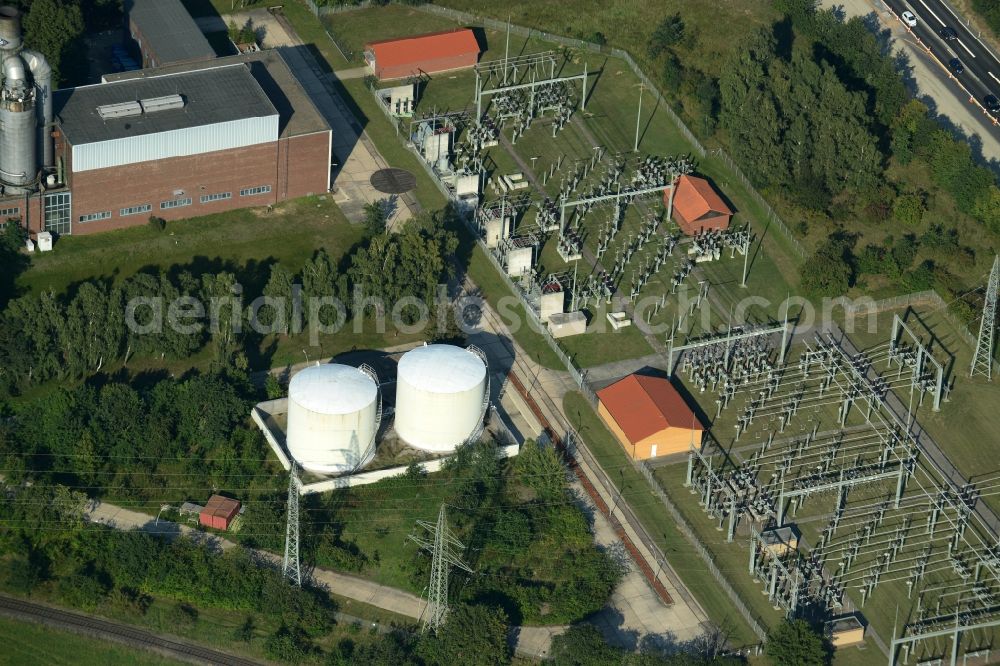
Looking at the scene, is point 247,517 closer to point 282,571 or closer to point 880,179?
point 282,571

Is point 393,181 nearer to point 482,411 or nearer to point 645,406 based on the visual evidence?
point 482,411

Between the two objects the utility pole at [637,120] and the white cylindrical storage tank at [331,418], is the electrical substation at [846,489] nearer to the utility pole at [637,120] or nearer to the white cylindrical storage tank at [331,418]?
the white cylindrical storage tank at [331,418]

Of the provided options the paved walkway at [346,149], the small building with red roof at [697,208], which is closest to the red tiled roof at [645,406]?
the small building with red roof at [697,208]

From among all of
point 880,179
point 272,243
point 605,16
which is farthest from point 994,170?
point 272,243

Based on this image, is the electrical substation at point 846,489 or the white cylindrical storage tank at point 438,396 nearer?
the electrical substation at point 846,489

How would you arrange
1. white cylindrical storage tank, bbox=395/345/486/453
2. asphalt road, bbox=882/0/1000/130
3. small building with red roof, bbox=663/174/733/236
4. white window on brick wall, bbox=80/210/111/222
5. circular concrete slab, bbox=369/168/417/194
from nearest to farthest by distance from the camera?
1. white cylindrical storage tank, bbox=395/345/486/453
2. white window on brick wall, bbox=80/210/111/222
3. small building with red roof, bbox=663/174/733/236
4. circular concrete slab, bbox=369/168/417/194
5. asphalt road, bbox=882/0/1000/130

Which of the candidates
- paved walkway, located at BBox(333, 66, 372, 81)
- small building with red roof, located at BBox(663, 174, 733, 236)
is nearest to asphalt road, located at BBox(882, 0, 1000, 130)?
small building with red roof, located at BBox(663, 174, 733, 236)

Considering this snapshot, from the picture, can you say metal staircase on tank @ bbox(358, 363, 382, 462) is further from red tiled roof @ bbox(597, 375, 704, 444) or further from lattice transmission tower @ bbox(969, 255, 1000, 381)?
lattice transmission tower @ bbox(969, 255, 1000, 381)
